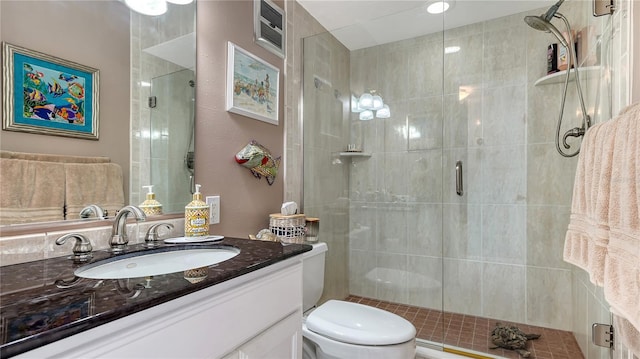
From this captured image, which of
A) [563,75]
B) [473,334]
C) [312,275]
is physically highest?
[563,75]

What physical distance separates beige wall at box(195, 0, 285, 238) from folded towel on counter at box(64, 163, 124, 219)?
330 millimetres

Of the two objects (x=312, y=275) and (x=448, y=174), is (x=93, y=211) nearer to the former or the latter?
(x=312, y=275)

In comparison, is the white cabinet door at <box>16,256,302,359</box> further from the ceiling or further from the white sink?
the ceiling

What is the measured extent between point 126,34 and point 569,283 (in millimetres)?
2764

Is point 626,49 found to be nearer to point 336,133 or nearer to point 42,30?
point 336,133

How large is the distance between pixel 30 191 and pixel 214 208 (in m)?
0.64

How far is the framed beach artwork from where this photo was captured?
1.47 metres

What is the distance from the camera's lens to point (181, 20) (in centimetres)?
126

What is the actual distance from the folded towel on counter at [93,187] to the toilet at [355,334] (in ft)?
3.07

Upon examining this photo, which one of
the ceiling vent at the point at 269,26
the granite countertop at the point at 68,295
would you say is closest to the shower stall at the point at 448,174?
the ceiling vent at the point at 269,26

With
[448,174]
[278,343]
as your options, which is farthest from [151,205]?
[448,174]

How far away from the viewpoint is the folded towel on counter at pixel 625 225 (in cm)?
81

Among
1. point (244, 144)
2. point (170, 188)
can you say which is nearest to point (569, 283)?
point (244, 144)

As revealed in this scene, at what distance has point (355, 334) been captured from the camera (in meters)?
1.31
